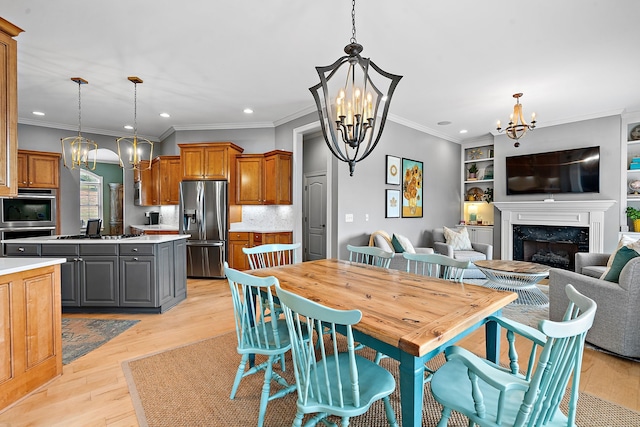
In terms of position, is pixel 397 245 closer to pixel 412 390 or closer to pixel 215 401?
pixel 215 401

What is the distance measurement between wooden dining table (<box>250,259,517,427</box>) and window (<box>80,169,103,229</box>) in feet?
27.5

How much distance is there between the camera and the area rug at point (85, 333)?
2.61 metres

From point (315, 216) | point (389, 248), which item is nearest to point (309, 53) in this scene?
point (389, 248)

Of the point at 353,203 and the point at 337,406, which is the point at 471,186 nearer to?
the point at 353,203

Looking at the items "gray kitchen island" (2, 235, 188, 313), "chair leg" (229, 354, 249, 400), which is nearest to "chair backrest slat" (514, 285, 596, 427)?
"chair leg" (229, 354, 249, 400)

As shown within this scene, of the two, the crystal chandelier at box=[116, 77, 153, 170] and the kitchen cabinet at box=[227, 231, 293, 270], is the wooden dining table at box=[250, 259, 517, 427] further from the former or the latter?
the kitchen cabinet at box=[227, 231, 293, 270]

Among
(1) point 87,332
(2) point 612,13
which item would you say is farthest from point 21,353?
(2) point 612,13

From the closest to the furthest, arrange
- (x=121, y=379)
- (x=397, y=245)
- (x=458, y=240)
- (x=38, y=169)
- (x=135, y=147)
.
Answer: (x=121, y=379)
(x=135, y=147)
(x=397, y=245)
(x=38, y=169)
(x=458, y=240)

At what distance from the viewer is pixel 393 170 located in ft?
16.9

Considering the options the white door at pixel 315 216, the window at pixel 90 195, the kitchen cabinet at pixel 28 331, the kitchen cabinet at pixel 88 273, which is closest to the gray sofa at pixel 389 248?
the white door at pixel 315 216

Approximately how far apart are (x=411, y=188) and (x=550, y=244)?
2787 mm

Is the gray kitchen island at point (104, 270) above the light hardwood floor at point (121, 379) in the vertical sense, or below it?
above

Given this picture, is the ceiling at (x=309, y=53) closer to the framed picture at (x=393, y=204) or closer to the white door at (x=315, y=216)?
the framed picture at (x=393, y=204)

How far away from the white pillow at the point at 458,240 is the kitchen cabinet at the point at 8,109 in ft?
18.3
